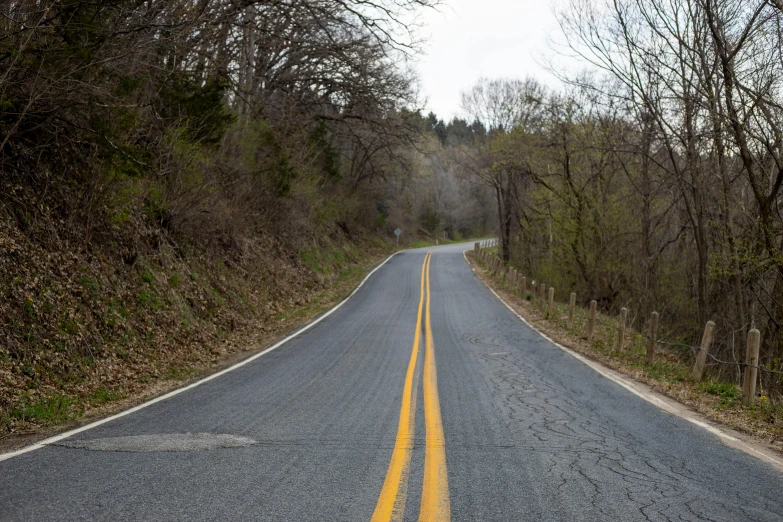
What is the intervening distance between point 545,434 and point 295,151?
23.1 meters

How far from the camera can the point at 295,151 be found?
27.8 m

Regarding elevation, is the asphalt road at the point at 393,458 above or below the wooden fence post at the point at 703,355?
below

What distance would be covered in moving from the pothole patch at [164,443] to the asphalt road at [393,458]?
25 mm

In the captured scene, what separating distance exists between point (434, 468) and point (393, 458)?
43 cm

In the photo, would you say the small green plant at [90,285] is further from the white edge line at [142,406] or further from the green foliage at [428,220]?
the green foliage at [428,220]

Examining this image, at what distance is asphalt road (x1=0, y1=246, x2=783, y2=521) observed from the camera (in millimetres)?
4098

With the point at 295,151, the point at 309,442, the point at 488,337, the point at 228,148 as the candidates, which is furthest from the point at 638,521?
the point at 295,151

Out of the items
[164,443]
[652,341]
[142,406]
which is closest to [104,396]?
[142,406]

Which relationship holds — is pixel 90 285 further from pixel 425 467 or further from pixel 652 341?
pixel 652 341

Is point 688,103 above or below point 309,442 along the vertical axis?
above

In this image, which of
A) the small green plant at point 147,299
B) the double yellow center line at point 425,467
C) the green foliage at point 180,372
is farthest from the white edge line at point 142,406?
the double yellow center line at point 425,467

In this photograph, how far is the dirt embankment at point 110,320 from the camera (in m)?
7.90

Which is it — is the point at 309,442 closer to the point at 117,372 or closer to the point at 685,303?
the point at 117,372

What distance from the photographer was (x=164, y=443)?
18.4 ft
